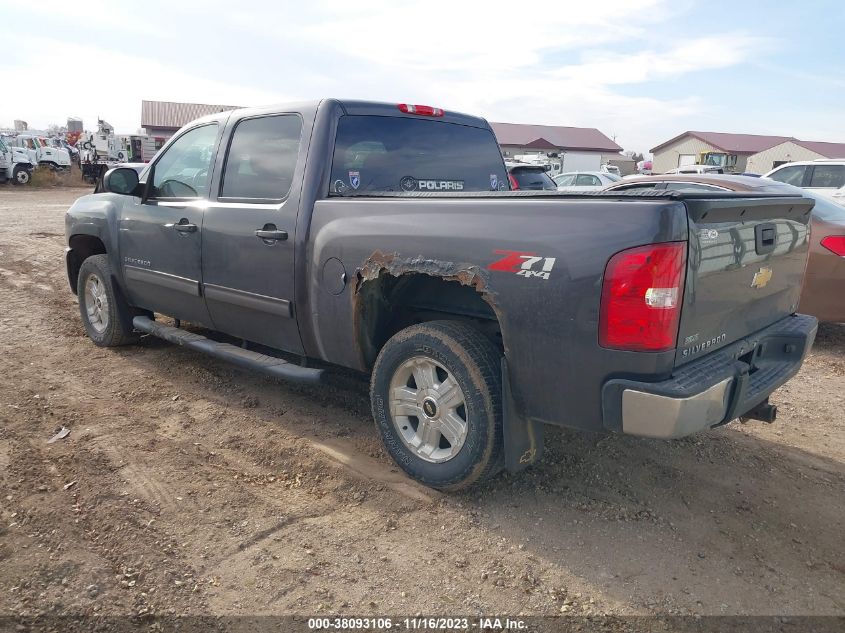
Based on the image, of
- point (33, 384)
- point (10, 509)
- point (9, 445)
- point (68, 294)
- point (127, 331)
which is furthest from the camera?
point (68, 294)

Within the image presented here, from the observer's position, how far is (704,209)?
2.51 m

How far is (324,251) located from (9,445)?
2190 millimetres

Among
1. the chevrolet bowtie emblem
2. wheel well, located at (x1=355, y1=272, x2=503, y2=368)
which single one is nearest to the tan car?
the chevrolet bowtie emblem

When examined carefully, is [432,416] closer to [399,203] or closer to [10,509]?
[399,203]

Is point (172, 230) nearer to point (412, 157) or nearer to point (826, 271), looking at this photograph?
point (412, 157)

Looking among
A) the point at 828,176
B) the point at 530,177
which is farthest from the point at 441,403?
the point at 828,176

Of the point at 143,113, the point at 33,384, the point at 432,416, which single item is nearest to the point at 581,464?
the point at 432,416

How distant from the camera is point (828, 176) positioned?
13.5 metres

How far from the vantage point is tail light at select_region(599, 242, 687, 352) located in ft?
7.90

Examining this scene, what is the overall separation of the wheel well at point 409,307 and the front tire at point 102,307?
2.90 m

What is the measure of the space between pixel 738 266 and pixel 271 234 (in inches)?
95.8

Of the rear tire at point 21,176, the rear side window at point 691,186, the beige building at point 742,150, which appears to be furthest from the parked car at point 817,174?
the beige building at point 742,150

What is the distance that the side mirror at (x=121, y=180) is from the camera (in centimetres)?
470

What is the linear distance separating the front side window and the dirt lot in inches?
57.5
